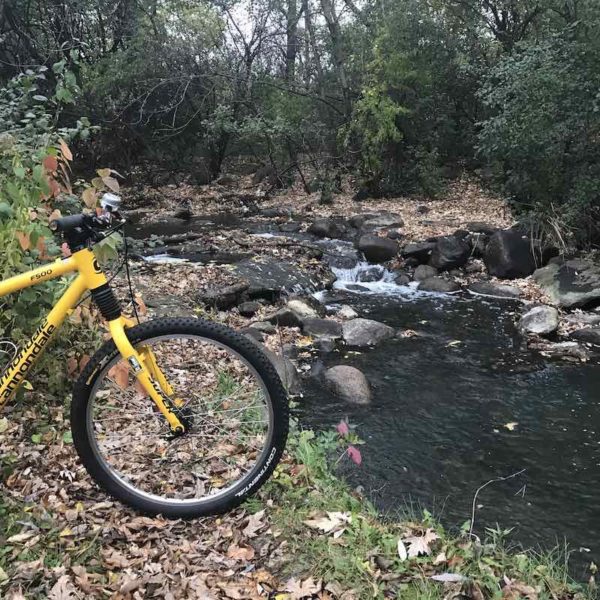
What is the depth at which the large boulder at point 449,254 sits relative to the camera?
39.0ft

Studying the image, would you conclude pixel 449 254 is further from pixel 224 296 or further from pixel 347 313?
pixel 224 296

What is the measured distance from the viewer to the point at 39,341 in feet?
9.51

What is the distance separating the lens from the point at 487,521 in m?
4.42

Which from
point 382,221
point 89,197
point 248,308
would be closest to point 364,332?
point 248,308

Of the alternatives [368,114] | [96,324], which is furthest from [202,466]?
[368,114]

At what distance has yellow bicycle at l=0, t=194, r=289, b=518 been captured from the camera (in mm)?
2779

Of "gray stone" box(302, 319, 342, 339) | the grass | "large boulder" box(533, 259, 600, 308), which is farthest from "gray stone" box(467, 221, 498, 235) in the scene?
the grass

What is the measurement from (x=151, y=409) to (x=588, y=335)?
7.06 metres

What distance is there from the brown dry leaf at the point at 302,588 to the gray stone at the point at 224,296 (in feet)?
20.4

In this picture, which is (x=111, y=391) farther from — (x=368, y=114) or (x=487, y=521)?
(x=368, y=114)

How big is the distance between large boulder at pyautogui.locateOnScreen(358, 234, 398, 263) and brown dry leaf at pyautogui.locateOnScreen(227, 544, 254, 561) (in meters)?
10.1

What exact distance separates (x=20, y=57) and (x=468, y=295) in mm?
15992

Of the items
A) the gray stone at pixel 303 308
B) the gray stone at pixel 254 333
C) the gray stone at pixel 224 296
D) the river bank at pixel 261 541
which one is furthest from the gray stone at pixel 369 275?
the river bank at pixel 261 541

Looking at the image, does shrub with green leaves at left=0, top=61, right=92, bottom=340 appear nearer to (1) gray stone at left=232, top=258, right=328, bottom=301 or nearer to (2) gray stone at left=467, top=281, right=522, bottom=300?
(1) gray stone at left=232, top=258, right=328, bottom=301
